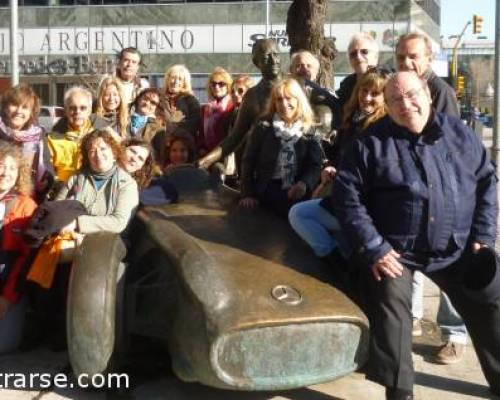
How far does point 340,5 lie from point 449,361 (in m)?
31.8

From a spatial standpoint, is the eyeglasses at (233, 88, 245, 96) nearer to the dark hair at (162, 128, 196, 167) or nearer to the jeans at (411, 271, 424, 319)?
the dark hair at (162, 128, 196, 167)

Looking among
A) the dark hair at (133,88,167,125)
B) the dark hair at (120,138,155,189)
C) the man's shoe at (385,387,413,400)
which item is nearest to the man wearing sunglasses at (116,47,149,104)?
the dark hair at (133,88,167,125)

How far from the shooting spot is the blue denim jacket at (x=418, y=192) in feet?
12.4

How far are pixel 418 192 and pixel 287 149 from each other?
4.34ft

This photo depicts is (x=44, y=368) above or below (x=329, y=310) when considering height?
below

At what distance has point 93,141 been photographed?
15.4ft

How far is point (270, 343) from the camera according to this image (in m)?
3.43

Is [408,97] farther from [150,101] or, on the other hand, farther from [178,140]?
[150,101]

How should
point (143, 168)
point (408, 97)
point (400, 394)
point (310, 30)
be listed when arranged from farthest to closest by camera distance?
point (310, 30), point (143, 168), point (408, 97), point (400, 394)

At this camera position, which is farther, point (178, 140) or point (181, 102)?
point (181, 102)

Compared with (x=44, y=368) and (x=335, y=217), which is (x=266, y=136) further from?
A: (x=44, y=368)

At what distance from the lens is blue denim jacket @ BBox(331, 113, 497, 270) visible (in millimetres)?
3777

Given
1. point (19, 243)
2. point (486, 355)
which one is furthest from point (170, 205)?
point (486, 355)

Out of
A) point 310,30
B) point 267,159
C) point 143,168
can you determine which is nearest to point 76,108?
point 143,168
